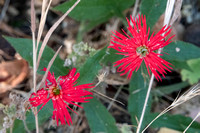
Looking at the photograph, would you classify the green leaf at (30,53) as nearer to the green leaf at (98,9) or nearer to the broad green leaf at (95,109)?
the broad green leaf at (95,109)

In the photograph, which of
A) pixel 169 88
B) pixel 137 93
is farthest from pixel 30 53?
pixel 169 88

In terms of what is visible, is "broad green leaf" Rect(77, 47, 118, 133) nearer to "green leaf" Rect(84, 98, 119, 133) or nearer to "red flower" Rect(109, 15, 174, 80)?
"green leaf" Rect(84, 98, 119, 133)

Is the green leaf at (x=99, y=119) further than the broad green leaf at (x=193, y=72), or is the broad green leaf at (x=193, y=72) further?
the broad green leaf at (x=193, y=72)

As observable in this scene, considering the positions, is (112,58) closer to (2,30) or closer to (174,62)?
(174,62)

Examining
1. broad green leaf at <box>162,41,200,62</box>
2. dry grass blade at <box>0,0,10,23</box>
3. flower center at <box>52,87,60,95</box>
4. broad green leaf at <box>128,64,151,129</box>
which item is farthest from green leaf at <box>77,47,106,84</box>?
dry grass blade at <box>0,0,10,23</box>

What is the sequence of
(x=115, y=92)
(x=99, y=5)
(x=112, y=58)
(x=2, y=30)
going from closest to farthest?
(x=112, y=58)
(x=99, y=5)
(x=115, y=92)
(x=2, y=30)

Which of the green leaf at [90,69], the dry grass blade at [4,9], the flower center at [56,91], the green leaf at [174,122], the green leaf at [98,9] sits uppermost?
the dry grass blade at [4,9]

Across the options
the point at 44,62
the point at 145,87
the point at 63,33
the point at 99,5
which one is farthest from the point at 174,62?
the point at 63,33

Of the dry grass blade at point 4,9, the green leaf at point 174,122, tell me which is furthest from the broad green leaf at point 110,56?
the dry grass blade at point 4,9
